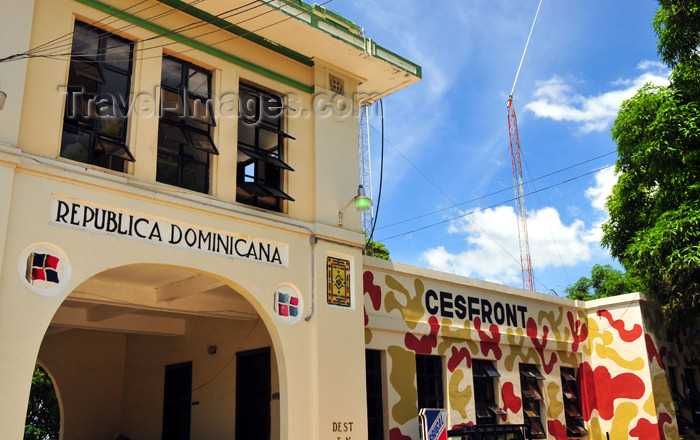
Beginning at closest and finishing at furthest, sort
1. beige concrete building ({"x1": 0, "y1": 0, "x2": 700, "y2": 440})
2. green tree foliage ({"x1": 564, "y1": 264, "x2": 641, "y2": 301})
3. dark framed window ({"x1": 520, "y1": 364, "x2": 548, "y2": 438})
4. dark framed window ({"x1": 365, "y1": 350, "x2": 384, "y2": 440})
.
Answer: beige concrete building ({"x1": 0, "y1": 0, "x2": 700, "y2": 440})
dark framed window ({"x1": 365, "y1": 350, "x2": 384, "y2": 440})
dark framed window ({"x1": 520, "y1": 364, "x2": 548, "y2": 438})
green tree foliage ({"x1": 564, "y1": 264, "x2": 641, "y2": 301})

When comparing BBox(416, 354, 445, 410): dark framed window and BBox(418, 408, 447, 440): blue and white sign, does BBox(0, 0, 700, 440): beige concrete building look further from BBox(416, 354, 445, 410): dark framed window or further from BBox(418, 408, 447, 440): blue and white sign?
BBox(418, 408, 447, 440): blue and white sign

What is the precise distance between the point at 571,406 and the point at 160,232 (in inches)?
468

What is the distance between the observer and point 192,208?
400 inches

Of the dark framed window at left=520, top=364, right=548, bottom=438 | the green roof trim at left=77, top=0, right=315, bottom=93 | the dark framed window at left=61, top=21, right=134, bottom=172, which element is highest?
the green roof trim at left=77, top=0, right=315, bottom=93

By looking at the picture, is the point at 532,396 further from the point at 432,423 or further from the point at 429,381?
the point at 432,423

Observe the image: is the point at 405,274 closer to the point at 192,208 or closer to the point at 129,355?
the point at 192,208

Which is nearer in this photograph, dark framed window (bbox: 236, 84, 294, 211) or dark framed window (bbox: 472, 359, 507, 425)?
dark framed window (bbox: 236, 84, 294, 211)

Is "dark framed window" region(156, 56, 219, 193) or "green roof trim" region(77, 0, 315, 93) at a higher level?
"green roof trim" region(77, 0, 315, 93)

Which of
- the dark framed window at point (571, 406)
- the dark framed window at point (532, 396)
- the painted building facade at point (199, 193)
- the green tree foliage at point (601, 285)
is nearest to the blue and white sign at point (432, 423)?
the painted building facade at point (199, 193)

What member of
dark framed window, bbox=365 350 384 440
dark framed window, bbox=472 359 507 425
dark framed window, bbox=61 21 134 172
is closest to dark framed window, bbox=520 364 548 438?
dark framed window, bbox=472 359 507 425

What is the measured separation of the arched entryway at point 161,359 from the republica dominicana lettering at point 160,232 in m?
0.54

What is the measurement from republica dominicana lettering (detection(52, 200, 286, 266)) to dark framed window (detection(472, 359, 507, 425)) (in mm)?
6142

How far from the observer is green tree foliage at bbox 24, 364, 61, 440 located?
92.2 feet

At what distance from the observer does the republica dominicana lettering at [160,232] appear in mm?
9008
